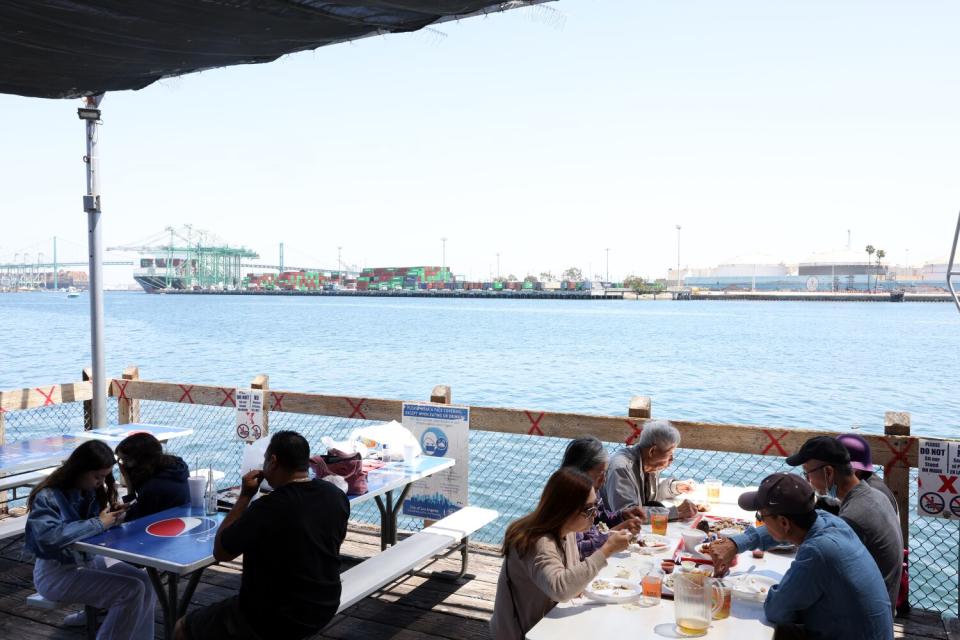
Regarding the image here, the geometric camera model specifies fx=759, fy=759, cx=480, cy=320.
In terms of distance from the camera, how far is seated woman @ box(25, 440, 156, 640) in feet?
11.4

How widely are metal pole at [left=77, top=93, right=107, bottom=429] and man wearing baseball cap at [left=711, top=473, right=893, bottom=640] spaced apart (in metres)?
5.42

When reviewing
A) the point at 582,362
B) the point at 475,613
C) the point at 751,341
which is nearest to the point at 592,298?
the point at 751,341

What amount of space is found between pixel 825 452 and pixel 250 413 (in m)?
4.45

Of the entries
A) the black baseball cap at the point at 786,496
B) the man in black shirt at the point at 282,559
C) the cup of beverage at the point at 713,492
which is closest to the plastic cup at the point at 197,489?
the man in black shirt at the point at 282,559

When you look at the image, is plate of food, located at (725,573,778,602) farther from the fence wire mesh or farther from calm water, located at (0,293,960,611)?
the fence wire mesh

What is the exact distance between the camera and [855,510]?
317cm

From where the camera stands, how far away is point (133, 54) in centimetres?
354

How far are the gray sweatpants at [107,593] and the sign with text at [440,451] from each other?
2.34 meters

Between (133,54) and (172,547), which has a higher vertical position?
(133,54)

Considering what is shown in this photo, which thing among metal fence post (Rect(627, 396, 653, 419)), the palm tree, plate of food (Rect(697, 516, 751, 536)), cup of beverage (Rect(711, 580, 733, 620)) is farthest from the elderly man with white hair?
the palm tree

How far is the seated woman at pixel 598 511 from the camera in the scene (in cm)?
342

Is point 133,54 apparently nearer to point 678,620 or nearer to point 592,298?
point 678,620

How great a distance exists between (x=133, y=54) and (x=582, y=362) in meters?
33.1

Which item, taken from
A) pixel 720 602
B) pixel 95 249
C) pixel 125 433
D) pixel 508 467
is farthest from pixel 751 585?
pixel 508 467
